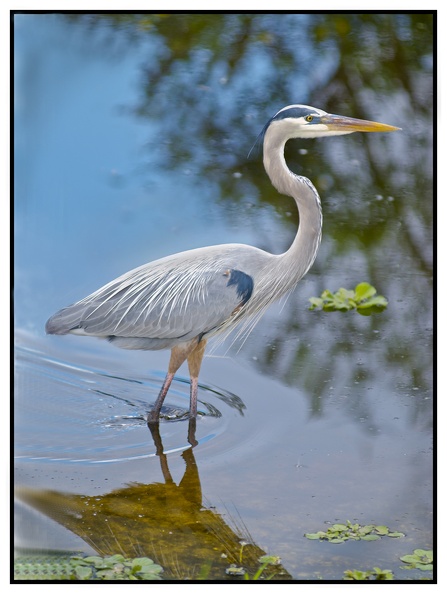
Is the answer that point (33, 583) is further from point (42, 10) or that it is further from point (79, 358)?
point (42, 10)

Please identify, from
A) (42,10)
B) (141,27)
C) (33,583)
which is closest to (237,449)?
(33,583)

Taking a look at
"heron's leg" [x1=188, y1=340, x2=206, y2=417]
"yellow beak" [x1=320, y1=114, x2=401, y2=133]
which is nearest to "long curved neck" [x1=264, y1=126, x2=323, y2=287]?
"yellow beak" [x1=320, y1=114, x2=401, y2=133]

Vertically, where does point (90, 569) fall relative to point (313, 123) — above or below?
below

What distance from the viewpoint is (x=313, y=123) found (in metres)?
4.99

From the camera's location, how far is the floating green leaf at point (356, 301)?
620 cm

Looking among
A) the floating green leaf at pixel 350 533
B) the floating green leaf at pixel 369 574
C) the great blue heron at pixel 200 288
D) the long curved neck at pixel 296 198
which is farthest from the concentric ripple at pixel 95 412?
the floating green leaf at pixel 369 574

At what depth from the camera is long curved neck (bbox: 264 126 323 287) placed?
503cm

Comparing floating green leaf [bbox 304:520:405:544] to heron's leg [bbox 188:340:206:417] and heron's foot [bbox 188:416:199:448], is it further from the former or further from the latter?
heron's leg [bbox 188:340:206:417]

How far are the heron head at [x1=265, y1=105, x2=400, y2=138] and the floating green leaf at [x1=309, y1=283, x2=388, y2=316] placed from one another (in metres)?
1.48

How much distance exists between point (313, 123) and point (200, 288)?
1.01m

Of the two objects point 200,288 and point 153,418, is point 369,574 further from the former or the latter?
point 200,288

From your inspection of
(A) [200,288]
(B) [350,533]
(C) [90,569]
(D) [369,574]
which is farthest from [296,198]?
(C) [90,569]

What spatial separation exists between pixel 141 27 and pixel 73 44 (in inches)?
34.8

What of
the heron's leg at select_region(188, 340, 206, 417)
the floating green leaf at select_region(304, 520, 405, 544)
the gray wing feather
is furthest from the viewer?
the heron's leg at select_region(188, 340, 206, 417)
